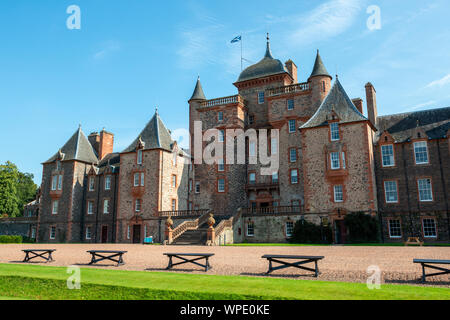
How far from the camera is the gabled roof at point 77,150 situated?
1784 inches

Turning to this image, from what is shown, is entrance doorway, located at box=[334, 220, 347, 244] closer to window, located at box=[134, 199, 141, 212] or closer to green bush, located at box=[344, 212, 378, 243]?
green bush, located at box=[344, 212, 378, 243]

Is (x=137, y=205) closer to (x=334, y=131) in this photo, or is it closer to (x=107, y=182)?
(x=107, y=182)

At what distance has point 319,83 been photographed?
3769 centimetres

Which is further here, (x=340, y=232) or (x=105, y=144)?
(x=105, y=144)

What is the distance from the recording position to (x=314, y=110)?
37688mm

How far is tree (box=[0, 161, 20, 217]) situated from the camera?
5612 centimetres

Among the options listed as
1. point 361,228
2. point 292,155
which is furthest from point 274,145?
point 361,228

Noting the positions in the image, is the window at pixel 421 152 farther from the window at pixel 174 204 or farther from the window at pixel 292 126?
the window at pixel 174 204

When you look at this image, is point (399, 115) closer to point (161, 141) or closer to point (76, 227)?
point (161, 141)

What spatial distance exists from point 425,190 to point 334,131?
912 centimetres

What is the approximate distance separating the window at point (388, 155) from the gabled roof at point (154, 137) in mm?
22380

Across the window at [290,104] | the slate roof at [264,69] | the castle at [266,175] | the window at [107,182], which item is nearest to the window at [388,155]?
the castle at [266,175]

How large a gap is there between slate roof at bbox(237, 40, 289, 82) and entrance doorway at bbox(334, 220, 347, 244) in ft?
64.6
